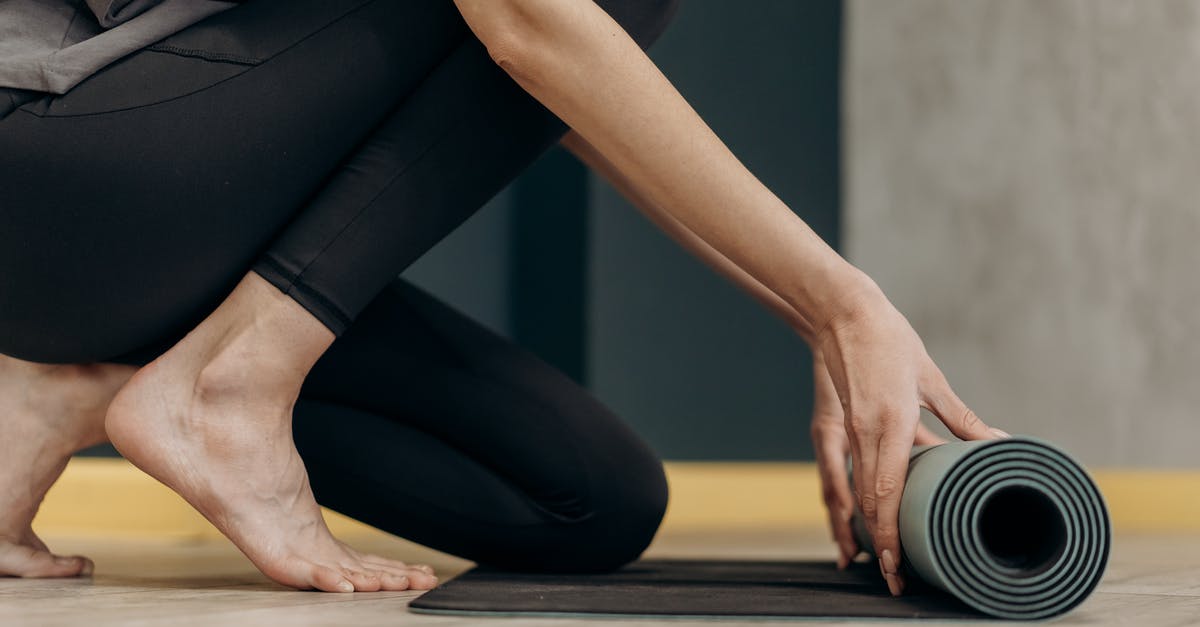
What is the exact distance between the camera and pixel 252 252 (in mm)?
1064

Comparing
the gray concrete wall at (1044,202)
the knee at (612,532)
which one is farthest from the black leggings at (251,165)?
the gray concrete wall at (1044,202)

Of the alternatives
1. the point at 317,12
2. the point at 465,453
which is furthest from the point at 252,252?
the point at 465,453

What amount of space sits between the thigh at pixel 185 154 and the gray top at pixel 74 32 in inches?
0.4

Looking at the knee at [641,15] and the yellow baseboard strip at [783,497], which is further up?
the knee at [641,15]

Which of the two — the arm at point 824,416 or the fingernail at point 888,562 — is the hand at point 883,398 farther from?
the arm at point 824,416

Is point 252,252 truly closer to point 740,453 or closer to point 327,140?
point 327,140

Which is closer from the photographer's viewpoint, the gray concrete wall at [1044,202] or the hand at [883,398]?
the hand at [883,398]

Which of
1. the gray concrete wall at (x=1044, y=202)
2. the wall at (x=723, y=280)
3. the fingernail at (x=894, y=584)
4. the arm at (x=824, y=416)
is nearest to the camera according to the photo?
the fingernail at (x=894, y=584)

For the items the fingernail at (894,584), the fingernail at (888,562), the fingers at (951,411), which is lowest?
the fingernail at (894,584)

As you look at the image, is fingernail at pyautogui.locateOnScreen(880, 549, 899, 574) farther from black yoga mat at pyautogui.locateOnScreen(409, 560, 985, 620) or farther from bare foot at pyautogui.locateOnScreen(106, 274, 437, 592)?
bare foot at pyautogui.locateOnScreen(106, 274, 437, 592)

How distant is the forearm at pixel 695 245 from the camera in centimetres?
124

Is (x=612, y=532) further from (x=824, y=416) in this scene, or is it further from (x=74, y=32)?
(x=74, y=32)

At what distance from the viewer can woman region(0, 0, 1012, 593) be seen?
3.04 feet

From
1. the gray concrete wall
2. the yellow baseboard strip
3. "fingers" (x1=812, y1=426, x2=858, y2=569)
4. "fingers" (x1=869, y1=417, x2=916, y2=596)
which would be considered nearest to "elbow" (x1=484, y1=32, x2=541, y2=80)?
"fingers" (x1=869, y1=417, x2=916, y2=596)
